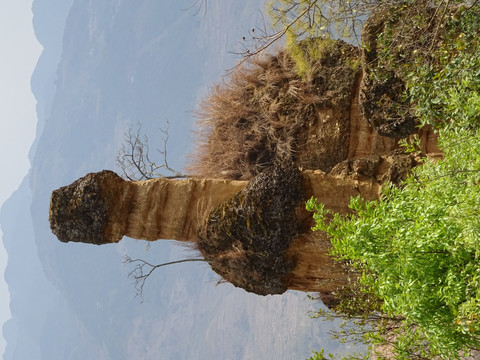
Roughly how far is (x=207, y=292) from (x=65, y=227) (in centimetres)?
8035

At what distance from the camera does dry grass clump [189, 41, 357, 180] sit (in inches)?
399

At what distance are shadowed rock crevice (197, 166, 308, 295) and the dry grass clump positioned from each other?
6.31ft

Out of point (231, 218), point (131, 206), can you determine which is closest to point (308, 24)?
point (231, 218)

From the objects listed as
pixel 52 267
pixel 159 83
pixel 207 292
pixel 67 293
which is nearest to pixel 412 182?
pixel 207 292

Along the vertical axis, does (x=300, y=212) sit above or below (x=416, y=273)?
above

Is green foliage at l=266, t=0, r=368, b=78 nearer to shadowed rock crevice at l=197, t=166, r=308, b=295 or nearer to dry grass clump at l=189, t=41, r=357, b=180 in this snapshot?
dry grass clump at l=189, t=41, r=357, b=180

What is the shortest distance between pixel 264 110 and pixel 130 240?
10472cm

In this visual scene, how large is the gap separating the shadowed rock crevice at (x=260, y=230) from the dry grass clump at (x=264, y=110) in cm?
192

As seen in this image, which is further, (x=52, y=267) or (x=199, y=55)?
(x=52, y=267)

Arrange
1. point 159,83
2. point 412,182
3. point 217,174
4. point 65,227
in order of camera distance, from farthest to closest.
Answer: point 159,83 → point 217,174 → point 65,227 → point 412,182

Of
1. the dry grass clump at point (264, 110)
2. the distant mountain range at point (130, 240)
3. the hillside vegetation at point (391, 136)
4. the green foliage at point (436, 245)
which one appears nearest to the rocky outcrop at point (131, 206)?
the hillside vegetation at point (391, 136)

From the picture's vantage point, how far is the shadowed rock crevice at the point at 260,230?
8094 millimetres

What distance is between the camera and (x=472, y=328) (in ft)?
16.8

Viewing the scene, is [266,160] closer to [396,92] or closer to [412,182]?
[396,92]
